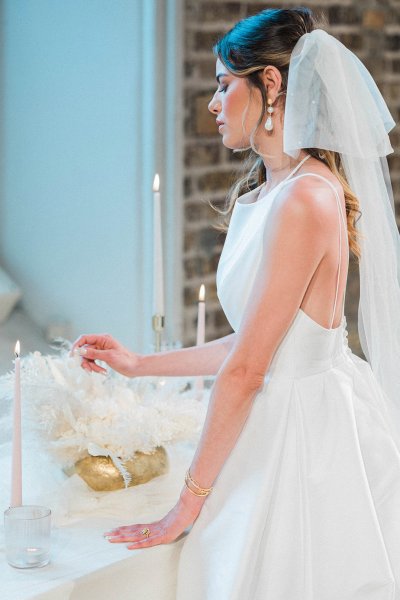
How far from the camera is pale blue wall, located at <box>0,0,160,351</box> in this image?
239cm

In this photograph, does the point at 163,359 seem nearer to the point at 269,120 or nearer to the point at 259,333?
the point at 259,333

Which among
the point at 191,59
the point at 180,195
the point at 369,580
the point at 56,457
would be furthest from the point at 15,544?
the point at 191,59

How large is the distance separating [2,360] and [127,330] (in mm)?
325

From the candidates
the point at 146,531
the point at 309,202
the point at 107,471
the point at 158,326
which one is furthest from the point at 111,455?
the point at 309,202

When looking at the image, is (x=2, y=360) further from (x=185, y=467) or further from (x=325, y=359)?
(x=325, y=359)

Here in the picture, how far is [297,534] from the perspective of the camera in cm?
137

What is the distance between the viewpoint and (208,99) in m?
2.54

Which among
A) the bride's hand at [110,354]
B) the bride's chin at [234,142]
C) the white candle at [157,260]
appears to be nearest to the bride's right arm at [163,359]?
the bride's hand at [110,354]

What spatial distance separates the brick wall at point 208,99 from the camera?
2.49 meters

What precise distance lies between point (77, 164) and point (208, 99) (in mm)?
377

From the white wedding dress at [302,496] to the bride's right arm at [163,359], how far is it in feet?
0.63

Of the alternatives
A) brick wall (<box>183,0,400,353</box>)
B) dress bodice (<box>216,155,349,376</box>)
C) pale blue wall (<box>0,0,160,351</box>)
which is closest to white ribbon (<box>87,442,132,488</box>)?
dress bodice (<box>216,155,349,376</box>)

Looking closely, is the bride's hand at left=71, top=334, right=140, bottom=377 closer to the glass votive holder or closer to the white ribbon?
the white ribbon

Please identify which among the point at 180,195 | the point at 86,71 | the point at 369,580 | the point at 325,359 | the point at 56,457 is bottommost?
the point at 369,580
